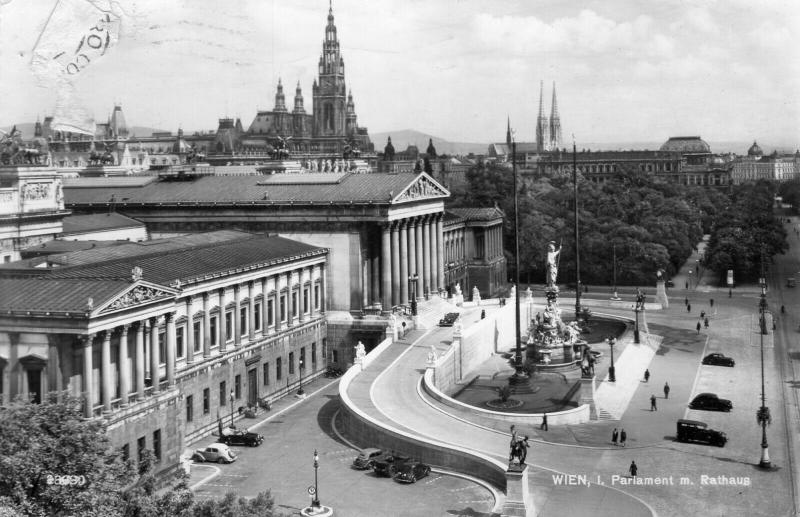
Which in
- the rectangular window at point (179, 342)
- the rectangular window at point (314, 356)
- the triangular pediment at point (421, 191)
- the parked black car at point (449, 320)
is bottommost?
the rectangular window at point (314, 356)

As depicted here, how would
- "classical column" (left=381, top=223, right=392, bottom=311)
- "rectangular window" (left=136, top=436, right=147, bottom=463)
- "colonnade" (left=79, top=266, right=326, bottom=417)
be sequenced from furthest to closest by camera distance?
"classical column" (left=381, top=223, right=392, bottom=311), "rectangular window" (left=136, top=436, right=147, bottom=463), "colonnade" (left=79, top=266, right=326, bottom=417)

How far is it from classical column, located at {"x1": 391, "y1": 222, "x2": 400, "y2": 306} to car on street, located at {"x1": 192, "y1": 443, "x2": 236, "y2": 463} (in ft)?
129

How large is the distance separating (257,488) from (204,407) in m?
15.8

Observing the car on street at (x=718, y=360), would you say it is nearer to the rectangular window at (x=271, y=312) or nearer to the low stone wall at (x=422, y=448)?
the low stone wall at (x=422, y=448)

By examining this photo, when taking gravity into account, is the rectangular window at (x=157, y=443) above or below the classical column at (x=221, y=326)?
below

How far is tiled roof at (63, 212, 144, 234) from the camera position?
91.4 m

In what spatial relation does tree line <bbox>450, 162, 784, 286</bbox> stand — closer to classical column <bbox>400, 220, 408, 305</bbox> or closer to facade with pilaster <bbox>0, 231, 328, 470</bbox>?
classical column <bbox>400, 220, 408, 305</bbox>

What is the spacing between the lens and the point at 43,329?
164 feet

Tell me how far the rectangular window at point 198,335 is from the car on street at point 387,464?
1915 centimetres

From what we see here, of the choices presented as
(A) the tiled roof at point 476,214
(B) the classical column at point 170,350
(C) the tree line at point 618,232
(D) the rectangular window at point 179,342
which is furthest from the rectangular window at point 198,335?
(C) the tree line at point 618,232

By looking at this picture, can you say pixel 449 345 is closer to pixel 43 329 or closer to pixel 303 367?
pixel 303 367

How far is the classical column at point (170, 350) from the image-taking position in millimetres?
59625

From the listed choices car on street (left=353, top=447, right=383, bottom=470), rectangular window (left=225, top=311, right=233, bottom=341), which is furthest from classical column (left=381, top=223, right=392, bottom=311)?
car on street (left=353, top=447, right=383, bottom=470)

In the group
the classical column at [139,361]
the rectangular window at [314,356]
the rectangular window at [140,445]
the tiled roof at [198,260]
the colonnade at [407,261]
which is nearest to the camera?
the rectangular window at [140,445]
